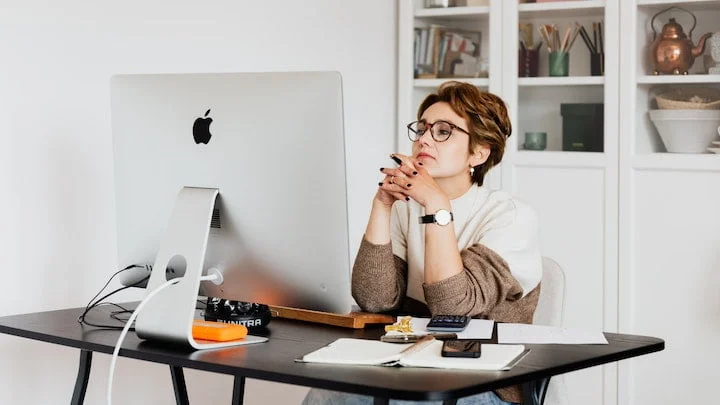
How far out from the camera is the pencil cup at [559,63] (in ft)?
13.1

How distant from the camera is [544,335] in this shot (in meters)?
2.07

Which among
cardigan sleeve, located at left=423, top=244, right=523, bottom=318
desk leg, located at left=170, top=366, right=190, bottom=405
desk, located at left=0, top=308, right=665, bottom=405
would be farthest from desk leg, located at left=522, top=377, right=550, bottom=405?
desk leg, located at left=170, top=366, right=190, bottom=405

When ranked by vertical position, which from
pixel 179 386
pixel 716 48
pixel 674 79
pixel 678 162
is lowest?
pixel 179 386

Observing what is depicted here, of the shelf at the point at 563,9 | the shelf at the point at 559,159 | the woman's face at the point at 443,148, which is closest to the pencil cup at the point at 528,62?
the shelf at the point at 563,9

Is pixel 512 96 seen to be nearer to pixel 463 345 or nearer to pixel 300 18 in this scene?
pixel 300 18

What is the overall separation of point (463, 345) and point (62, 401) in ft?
5.07

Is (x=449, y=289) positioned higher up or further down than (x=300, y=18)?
further down

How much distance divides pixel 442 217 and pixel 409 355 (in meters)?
Answer: 0.52

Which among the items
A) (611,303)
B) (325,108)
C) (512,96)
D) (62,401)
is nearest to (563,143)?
(512,96)

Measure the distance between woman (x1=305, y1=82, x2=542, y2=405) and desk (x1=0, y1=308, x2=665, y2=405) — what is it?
7.6 inches

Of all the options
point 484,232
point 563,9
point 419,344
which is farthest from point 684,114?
point 419,344

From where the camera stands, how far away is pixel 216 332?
2043 millimetres

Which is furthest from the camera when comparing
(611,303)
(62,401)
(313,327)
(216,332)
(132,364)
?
(611,303)

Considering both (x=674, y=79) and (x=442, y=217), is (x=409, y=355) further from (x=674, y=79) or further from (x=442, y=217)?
(x=674, y=79)
